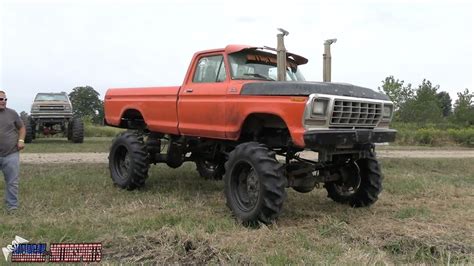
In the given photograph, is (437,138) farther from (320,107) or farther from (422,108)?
(320,107)

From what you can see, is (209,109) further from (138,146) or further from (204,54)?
(138,146)

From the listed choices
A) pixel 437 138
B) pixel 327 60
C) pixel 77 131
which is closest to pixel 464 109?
pixel 437 138

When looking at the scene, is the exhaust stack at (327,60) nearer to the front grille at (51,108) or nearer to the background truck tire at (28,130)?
the background truck tire at (28,130)

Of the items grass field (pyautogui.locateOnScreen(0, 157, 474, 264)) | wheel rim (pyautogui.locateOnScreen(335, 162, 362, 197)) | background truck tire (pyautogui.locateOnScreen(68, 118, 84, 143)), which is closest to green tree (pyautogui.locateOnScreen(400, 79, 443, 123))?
background truck tire (pyautogui.locateOnScreen(68, 118, 84, 143))

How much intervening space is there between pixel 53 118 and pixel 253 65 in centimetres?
1540

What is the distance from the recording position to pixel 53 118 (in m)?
20.4

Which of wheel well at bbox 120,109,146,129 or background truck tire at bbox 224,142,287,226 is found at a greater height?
wheel well at bbox 120,109,146,129

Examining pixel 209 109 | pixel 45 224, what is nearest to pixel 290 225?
pixel 209 109

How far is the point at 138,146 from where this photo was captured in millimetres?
8297

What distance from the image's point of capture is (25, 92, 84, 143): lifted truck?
1981 centimetres

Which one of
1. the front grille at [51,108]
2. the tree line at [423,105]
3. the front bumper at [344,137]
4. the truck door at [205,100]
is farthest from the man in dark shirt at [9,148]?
the tree line at [423,105]

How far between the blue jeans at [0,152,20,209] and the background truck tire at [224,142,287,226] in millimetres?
2834

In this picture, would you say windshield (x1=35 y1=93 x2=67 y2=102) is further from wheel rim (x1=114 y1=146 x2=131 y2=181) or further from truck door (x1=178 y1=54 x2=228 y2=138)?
truck door (x1=178 y1=54 x2=228 y2=138)

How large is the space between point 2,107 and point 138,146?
2.25 metres
